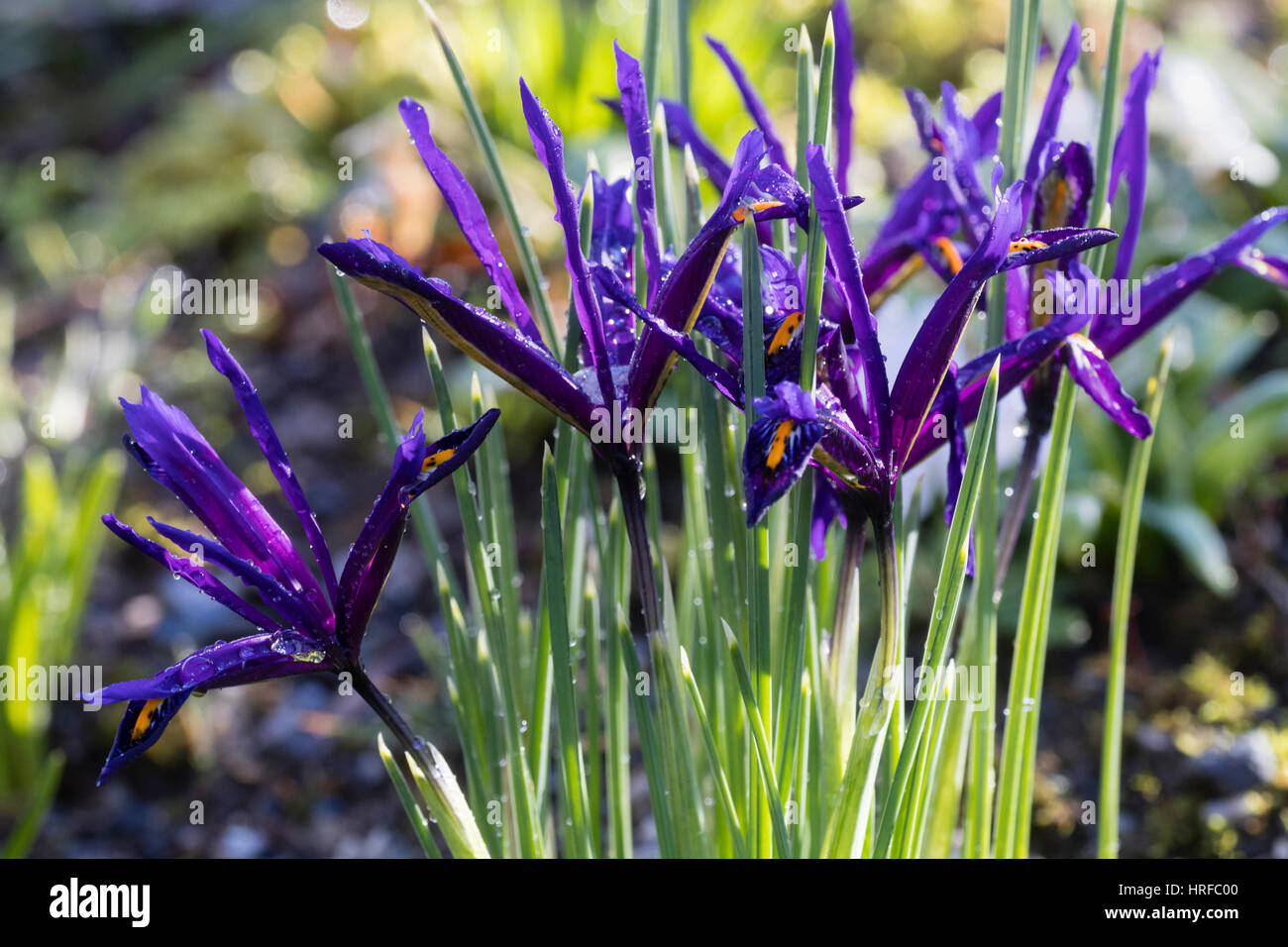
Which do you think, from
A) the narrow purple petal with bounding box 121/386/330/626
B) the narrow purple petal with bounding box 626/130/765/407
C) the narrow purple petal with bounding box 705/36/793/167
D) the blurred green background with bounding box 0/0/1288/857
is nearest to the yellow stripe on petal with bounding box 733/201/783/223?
the narrow purple petal with bounding box 626/130/765/407

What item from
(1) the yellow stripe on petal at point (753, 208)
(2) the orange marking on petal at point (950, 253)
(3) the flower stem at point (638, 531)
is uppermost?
(2) the orange marking on petal at point (950, 253)

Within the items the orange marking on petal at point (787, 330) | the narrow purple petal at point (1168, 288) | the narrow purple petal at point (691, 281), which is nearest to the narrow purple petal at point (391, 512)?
the narrow purple petal at point (691, 281)

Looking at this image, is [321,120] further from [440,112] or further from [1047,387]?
[1047,387]

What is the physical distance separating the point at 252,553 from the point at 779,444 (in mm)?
453

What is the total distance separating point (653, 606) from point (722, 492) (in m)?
0.14

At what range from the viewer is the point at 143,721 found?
0.85m

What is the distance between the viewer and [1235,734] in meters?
1.87

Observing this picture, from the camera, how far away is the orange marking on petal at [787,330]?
33.8 inches

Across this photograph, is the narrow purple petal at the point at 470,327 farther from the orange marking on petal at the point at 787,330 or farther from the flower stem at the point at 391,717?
the flower stem at the point at 391,717

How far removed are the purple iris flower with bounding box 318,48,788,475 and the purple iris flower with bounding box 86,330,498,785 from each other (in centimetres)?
7

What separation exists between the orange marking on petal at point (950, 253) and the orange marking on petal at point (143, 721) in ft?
2.62

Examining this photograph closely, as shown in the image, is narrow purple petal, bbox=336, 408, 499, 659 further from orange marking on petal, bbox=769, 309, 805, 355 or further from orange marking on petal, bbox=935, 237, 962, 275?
orange marking on petal, bbox=935, 237, 962, 275

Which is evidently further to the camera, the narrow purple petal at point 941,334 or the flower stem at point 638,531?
the flower stem at point 638,531
